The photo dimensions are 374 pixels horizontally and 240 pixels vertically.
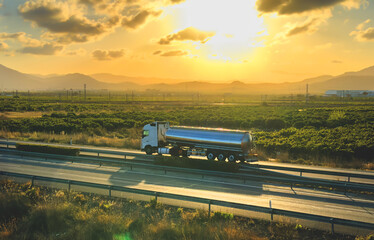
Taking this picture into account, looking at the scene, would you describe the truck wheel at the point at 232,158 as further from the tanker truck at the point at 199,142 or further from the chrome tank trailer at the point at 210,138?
the chrome tank trailer at the point at 210,138

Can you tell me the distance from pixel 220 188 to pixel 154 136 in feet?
33.1

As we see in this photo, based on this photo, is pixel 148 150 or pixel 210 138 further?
pixel 148 150

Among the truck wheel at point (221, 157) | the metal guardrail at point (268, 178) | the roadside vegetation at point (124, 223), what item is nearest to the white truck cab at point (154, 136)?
the metal guardrail at point (268, 178)

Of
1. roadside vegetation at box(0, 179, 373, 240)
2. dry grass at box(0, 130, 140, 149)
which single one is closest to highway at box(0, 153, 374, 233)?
roadside vegetation at box(0, 179, 373, 240)


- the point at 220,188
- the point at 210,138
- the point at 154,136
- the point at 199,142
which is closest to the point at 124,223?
the point at 220,188

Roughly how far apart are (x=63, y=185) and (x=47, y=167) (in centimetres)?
617

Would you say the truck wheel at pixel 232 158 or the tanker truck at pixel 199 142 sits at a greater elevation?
the tanker truck at pixel 199 142

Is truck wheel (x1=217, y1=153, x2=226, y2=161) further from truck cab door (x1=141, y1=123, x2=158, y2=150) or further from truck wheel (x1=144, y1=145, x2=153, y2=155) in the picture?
truck wheel (x1=144, y1=145, x2=153, y2=155)

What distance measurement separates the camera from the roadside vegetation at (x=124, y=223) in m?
9.90

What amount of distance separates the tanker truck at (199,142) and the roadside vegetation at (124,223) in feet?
30.9

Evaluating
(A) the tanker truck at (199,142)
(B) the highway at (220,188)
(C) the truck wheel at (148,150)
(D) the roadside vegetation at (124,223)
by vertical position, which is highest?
(A) the tanker truck at (199,142)

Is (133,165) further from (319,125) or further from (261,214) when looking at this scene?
(319,125)

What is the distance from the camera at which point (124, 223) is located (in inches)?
416

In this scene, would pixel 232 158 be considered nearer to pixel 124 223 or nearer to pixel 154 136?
pixel 154 136
